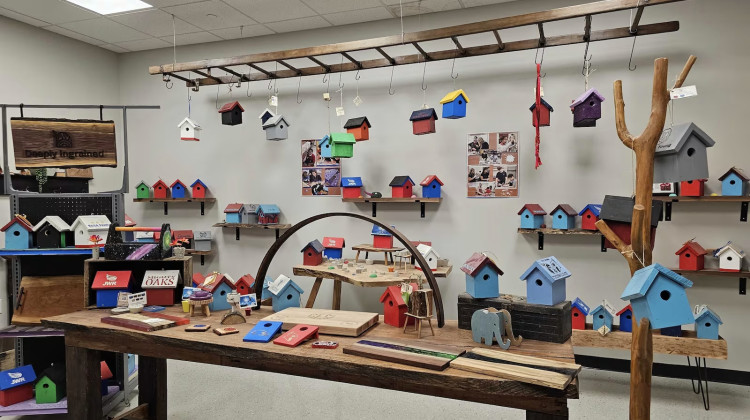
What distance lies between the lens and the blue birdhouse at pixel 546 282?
6.21 ft

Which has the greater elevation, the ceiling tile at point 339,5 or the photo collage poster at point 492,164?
the ceiling tile at point 339,5

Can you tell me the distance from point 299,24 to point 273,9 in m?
0.43

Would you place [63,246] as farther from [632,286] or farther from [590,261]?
[590,261]

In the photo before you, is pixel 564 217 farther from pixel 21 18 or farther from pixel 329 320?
pixel 21 18

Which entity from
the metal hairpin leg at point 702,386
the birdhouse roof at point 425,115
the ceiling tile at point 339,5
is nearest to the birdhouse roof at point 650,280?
the metal hairpin leg at point 702,386

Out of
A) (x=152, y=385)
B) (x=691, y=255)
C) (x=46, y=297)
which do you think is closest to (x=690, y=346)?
(x=691, y=255)

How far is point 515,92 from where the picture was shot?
4227mm

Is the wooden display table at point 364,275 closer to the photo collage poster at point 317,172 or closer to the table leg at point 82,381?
the photo collage poster at point 317,172

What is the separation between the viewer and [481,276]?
1992 mm

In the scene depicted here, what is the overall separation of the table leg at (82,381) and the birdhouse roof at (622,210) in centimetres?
241

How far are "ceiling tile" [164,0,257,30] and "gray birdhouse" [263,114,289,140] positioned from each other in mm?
1057

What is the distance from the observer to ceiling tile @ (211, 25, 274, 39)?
4.91 metres

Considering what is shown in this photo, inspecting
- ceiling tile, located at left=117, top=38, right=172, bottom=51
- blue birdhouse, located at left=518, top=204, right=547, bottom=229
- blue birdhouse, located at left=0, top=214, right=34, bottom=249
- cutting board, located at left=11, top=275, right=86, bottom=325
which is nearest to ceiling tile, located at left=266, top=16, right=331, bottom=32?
ceiling tile, located at left=117, top=38, right=172, bottom=51

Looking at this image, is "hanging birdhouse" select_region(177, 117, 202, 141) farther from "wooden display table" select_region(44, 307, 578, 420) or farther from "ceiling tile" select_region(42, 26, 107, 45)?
"wooden display table" select_region(44, 307, 578, 420)
